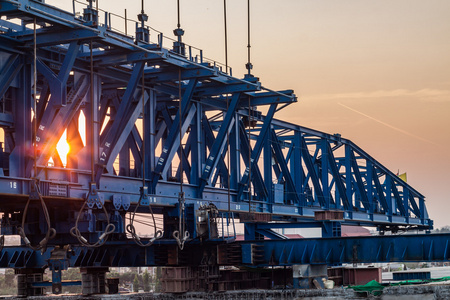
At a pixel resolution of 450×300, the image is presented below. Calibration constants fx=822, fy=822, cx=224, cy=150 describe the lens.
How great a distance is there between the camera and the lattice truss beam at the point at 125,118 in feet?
101

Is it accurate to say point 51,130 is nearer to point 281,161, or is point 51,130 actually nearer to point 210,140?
point 210,140

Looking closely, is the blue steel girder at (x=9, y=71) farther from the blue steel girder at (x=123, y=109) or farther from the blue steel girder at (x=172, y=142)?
the blue steel girder at (x=172, y=142)

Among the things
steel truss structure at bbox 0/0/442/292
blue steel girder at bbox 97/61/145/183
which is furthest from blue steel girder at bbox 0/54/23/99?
blue steel girder at bbox 97/61/145/183

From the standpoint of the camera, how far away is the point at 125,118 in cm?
3562

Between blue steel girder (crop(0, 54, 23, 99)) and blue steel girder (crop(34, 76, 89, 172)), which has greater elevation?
blue steel girder (crop(0, 54, 23, 99))

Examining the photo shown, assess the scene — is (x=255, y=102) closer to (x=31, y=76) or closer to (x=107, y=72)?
(x=107, y=72)

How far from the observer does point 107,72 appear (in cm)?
3644

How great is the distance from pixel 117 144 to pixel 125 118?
1256 mm

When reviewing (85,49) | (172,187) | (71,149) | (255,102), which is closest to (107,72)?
(85,49)

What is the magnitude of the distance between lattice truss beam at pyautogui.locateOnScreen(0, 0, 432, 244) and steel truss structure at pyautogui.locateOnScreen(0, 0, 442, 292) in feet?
0.20

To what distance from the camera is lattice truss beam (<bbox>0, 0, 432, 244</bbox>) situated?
30.9 m

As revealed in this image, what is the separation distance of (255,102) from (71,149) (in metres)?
15.7

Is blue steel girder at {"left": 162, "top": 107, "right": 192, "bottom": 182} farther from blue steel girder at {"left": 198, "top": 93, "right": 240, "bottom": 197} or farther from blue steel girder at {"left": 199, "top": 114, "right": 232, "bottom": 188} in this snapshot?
blue steel girder at {"left": 198, "top": 93, "right": 240, "bottom": 197}

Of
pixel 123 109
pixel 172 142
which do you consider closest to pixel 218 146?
pixel 172 142
